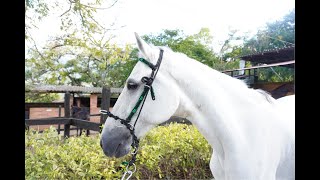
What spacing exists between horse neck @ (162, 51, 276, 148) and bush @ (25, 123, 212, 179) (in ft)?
2.82

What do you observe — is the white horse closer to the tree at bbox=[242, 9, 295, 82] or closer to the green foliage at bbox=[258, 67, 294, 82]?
the tree at bbox=[242, 9, 295, 82]

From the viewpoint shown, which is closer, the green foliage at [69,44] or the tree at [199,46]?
the green foliage at [69,44]

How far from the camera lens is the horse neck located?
0.90 m

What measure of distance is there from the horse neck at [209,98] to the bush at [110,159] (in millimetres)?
861

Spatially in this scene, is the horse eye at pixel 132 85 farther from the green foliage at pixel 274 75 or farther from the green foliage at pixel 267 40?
the green foliage at pixel 274 75

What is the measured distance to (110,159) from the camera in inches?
65.2

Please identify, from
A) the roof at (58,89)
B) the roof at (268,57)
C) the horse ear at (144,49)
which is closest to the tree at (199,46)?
the roof at (268,57)

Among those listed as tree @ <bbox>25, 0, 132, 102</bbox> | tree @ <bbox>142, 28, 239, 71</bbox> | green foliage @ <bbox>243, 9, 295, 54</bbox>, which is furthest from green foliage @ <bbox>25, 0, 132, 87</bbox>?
green foliage @ <bbox>243, 9, 295, 54</bbox>

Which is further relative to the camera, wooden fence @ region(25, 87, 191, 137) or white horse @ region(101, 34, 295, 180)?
wooden fence @ region(25, 87, 191, 137)

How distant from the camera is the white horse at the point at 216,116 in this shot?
2.89 feet

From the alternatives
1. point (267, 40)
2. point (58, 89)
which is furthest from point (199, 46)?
point (58, 89)

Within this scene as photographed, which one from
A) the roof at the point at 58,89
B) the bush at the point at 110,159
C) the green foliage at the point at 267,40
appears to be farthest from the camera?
the roof at the point at 58,89

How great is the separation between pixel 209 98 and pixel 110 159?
1.01 metres
